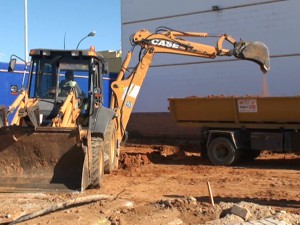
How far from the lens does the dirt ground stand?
23.2 feet

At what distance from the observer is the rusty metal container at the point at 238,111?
13.0 m

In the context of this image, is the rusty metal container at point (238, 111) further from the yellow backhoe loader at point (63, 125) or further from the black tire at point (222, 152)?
the yellow backhoe loader at point (63, 125)

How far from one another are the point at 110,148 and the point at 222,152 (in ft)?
15.4

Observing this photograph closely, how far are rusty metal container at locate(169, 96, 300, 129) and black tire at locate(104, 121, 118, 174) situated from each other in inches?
144

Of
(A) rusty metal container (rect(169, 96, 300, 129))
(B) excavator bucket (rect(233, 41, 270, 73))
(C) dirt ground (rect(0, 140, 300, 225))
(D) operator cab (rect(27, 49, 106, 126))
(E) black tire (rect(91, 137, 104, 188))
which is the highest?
(B) excavator bucket (rect(233, 41, 270, 73))

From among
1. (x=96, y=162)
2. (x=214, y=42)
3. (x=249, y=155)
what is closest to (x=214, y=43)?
(x=214, y=42)

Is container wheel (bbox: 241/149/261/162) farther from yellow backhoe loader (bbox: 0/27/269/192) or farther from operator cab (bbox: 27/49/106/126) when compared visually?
operator cab (bbox: 27/49/106/126)

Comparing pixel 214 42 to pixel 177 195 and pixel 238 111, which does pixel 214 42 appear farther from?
pixel 177 195

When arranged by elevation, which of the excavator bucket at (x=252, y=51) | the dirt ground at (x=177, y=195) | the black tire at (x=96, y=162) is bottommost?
the dirt ground at (x=177, y=195)

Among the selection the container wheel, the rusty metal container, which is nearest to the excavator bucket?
the rusty metal container

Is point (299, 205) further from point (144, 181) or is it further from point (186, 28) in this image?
point (186, 28)

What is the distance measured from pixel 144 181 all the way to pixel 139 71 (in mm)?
2990

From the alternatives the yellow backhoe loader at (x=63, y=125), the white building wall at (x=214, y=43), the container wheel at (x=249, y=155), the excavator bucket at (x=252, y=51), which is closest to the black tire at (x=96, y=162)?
the yellow backhoe loader at (x=63, y=125)

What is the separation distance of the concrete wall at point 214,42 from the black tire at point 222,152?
555 centimetres
